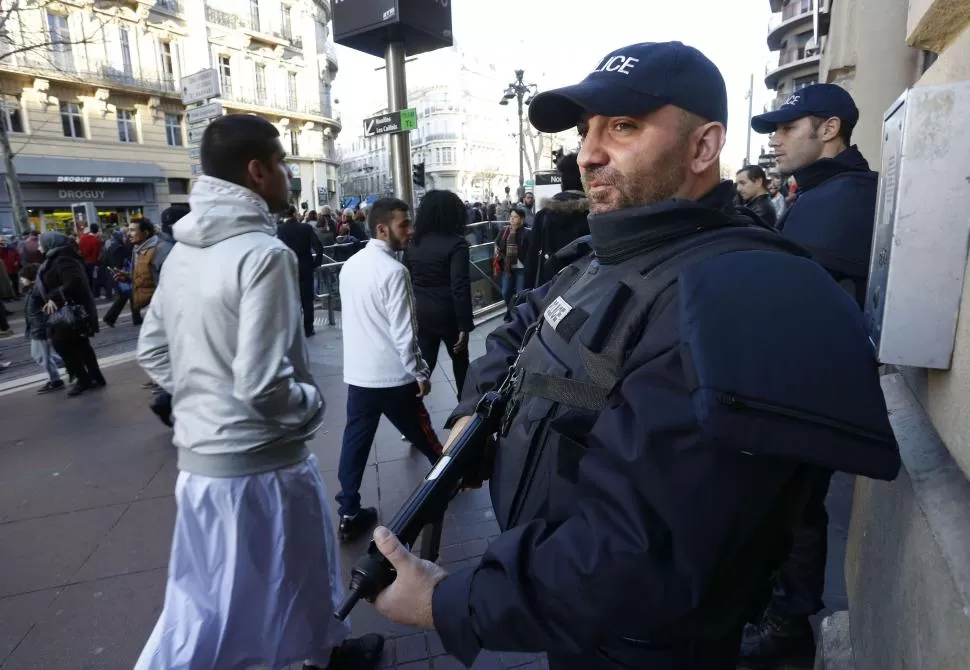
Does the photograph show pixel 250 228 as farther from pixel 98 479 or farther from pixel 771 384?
pixel 98 479

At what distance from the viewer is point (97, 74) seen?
27.5m

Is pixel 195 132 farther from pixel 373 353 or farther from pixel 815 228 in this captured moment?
pixel 815 228

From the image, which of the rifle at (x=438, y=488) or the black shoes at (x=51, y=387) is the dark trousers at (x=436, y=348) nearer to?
the rifle at (x=438, y=488)

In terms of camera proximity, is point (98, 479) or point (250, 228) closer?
point (250, 228)

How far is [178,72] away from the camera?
31734 millimetres

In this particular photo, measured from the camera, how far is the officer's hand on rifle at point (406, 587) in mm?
1111

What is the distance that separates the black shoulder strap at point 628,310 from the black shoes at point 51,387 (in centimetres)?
840

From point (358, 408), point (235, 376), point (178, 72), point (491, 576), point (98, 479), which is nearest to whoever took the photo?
point (491, 576)

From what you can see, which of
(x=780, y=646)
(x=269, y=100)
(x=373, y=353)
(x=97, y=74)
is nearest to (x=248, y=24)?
(x=269, y=100)

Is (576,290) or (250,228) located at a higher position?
(250,228)

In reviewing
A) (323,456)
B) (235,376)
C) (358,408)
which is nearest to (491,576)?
(235,376)

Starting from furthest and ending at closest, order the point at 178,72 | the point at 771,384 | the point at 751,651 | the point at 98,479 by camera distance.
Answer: the point at 178,72 → the point at 98,479 → the point at 751,651 → the point at 771,384

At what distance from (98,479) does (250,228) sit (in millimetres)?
3831

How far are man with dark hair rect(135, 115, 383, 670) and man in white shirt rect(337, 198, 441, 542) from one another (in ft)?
4.18
